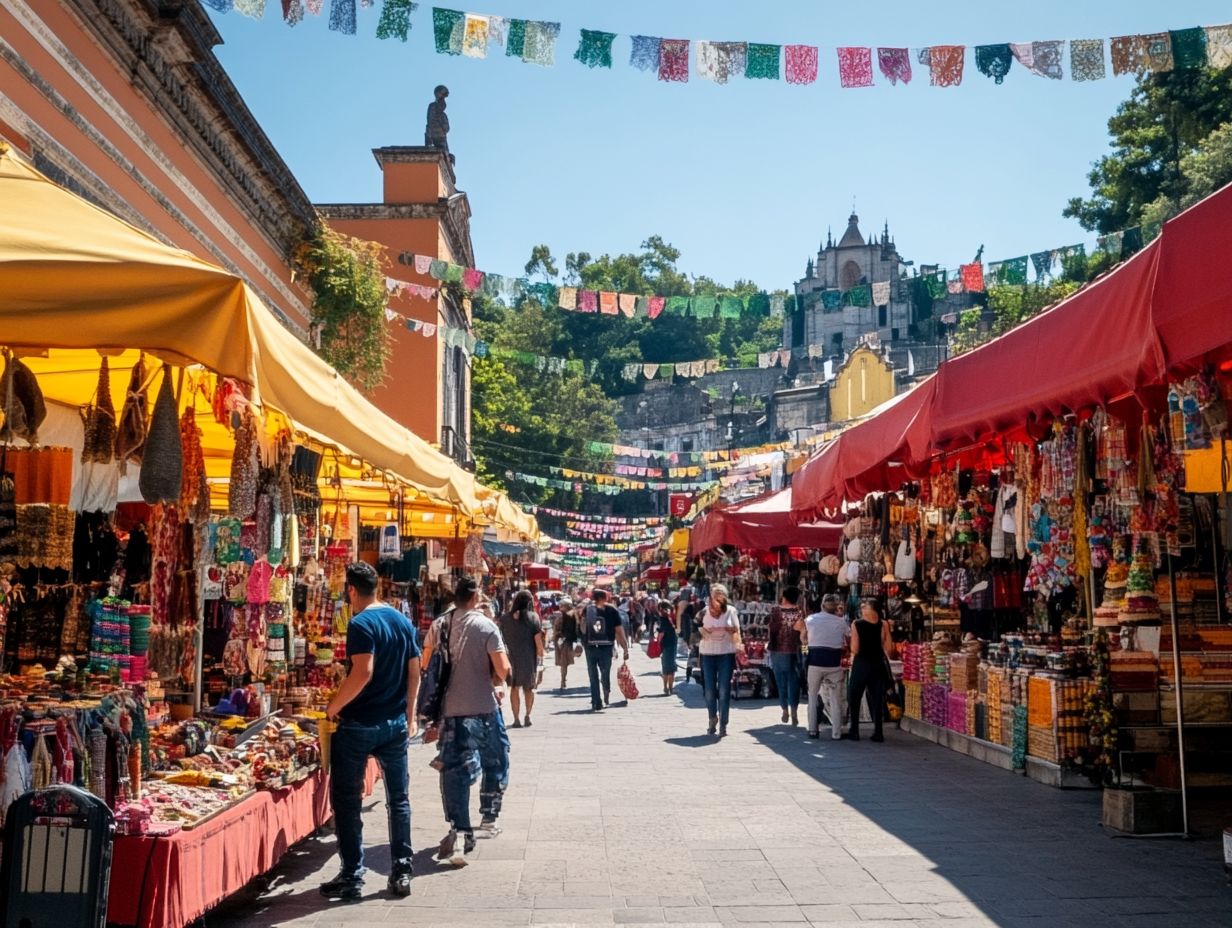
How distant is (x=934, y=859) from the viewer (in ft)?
23.7

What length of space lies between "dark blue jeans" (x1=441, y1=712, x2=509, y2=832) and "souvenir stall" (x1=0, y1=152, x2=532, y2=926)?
0.80 metres

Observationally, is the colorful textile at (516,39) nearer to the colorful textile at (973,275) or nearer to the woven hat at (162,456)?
the woven hat at (162,456)

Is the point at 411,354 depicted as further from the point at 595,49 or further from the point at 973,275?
the point at 595,49

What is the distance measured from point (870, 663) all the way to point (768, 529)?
167 inches

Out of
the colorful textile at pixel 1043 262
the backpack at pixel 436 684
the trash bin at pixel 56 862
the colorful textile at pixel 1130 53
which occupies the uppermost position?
the colorful textile at pixel 1130 53

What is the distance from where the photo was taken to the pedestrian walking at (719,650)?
13.9 m

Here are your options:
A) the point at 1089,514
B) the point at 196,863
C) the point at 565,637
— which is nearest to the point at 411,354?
the point at 565,637

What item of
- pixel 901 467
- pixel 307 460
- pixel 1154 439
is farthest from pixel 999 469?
pixel 307 460

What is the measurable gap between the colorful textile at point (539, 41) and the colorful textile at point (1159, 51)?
5.07 metres

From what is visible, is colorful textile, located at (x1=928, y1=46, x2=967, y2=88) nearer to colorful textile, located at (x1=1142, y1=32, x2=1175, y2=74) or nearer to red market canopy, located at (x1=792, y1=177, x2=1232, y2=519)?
colorful textile, located at (x1=1142, y1=32, x2=1175, y2=74)

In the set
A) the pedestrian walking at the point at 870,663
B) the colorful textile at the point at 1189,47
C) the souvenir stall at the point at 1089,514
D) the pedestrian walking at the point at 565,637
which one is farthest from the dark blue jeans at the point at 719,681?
the pedestrian walking at the point at 565,637

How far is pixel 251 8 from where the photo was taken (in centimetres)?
917

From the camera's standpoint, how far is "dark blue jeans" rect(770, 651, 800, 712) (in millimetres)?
15383

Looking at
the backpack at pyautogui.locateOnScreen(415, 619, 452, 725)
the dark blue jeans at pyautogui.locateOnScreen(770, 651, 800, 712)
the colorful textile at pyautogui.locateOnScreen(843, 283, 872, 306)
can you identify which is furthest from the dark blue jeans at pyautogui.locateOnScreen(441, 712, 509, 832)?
the colorful textile at pyautogui.locateOnScreen(843, 283, 872, 306)
